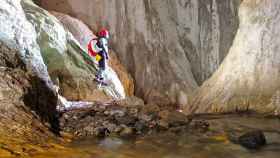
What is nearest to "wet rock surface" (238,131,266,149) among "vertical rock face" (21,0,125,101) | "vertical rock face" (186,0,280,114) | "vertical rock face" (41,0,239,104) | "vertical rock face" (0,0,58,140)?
"vertical rock face" (0,0,58,140)

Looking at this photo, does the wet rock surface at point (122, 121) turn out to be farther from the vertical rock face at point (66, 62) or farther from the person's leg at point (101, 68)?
the person's leg at point (101, 68)

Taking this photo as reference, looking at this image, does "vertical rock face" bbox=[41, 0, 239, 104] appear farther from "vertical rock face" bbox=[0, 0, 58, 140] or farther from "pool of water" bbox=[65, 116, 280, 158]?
"pool of water" bbox=[65, 116, 280, 158]

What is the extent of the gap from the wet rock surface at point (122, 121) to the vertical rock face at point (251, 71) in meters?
2.76

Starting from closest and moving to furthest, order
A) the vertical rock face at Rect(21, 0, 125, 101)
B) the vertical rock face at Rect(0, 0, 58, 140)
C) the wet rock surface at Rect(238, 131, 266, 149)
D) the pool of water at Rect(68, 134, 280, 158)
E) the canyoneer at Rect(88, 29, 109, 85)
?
1. the pool of water at Rect(68, 134, 280, 158)
2. the vertical rock face at Rect(0, 0, 58, 140)
3. the wet rock surface at Rect(238, 131, 266, 149)
4. the vertical rock face at Rect(21, 0, 125, 101)
5. the canyoneer at Rect(88, 29, 109, 85)

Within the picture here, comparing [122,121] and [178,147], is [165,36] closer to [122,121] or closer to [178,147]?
[122,121]

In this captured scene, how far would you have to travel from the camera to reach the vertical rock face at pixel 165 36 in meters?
18.5

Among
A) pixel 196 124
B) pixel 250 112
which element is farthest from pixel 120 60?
pixel 196 124

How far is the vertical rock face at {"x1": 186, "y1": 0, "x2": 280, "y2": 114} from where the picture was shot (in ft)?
37.1

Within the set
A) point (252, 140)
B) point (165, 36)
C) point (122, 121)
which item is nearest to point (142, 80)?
point (165, 36)

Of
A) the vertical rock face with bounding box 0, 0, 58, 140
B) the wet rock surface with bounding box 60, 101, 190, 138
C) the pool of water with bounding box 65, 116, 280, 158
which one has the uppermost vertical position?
the vertical rock face with bounding box 0, 0, 58, 140

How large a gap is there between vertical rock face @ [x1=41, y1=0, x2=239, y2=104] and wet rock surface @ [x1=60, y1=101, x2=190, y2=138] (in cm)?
846

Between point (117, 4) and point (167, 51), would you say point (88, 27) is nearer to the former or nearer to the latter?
point (117, 4)

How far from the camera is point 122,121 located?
8.56m

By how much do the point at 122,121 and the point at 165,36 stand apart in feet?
38.5
